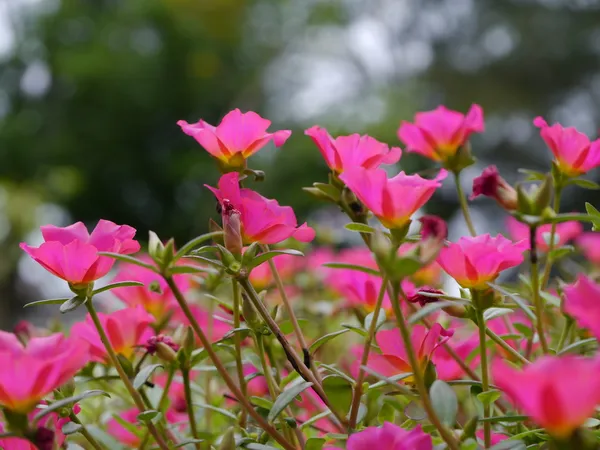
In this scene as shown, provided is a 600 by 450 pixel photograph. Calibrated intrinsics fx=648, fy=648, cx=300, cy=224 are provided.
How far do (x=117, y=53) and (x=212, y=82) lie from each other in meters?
1.56

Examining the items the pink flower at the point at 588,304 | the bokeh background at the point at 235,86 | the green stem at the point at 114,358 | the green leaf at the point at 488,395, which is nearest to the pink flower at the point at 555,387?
the pink flower at the point at 588,304

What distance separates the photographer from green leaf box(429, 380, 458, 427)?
1.12ft

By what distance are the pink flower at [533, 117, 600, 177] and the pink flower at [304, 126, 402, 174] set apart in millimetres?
144

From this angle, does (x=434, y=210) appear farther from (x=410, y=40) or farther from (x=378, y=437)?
(x=378, y=437)

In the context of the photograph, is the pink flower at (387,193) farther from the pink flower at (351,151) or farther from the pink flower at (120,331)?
the pink flower at (120,331)

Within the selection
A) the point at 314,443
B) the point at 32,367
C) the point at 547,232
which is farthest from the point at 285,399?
the point at 547,232

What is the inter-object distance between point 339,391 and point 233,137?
0.70 feet

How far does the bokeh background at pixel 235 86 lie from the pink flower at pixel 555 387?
26.9ft

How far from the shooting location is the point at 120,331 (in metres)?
0.52

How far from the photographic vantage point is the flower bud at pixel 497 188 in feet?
1.32

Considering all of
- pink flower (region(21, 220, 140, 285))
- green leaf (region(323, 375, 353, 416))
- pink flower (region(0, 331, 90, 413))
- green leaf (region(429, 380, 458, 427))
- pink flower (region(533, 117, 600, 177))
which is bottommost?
green leaf (region(323, 375, 353, 416))

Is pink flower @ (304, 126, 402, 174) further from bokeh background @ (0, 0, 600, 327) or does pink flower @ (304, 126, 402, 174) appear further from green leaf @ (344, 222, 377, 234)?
bokeh background @ (0, 0, 600, 327)

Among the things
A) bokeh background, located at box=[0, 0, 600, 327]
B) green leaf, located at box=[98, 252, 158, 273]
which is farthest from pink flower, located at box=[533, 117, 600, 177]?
bokeh background, located at box=[0, 0, 600, 327]

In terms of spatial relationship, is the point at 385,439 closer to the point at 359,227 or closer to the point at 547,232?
the point at 359,227
